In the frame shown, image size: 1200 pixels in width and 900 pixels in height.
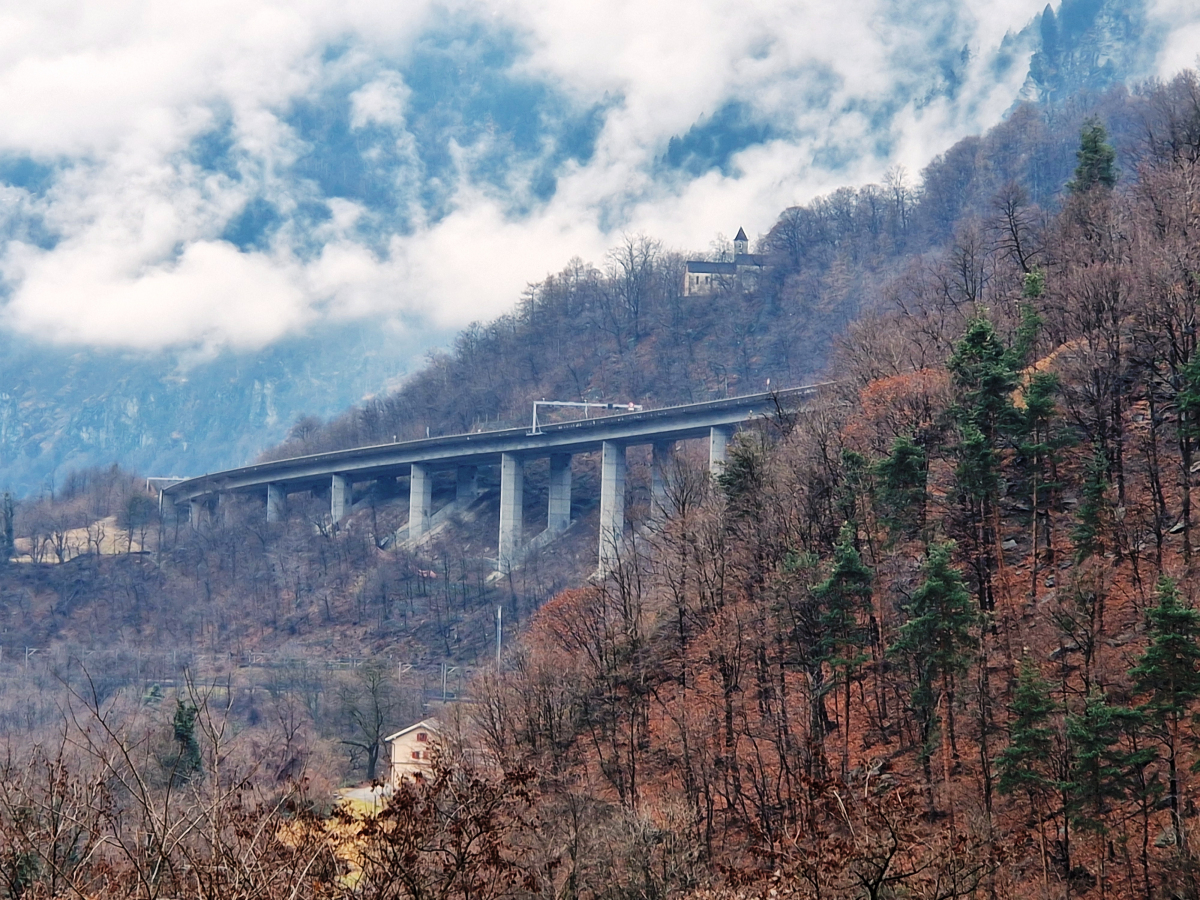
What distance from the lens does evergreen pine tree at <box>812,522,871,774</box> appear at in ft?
106

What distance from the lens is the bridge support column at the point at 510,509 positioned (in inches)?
3984

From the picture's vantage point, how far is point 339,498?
401 ft

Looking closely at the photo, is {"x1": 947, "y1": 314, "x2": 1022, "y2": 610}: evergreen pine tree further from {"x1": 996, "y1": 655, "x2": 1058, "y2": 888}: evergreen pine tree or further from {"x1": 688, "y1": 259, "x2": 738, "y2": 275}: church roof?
{"x1": 688, "y1": 259, "x2": 738, "y2": 275}: church roof

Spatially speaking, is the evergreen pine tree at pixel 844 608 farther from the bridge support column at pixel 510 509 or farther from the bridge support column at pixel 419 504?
the bridge support column at pixel 419 504

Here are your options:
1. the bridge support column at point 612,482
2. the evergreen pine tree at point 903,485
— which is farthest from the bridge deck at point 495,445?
the evergreen pine tree at point 903,485

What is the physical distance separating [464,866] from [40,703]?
78.0 m

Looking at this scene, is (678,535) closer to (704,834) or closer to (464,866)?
(704,834)

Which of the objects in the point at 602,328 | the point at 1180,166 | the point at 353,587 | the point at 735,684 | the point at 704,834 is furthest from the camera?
the point at 602,328

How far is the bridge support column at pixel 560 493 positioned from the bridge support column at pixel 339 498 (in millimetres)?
26599

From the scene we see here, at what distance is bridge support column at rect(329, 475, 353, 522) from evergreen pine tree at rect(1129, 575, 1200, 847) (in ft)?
340

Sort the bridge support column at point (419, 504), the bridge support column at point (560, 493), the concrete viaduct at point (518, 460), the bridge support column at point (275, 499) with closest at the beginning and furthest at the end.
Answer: the concrete viaduct at point (518, 460) → the bridge support column at point (560, 493) → the bridge support column at point (419, 504) → the bridge support column at point (275, 499)

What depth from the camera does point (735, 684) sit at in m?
34.7

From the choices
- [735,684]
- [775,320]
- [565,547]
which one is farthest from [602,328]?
[735,684]

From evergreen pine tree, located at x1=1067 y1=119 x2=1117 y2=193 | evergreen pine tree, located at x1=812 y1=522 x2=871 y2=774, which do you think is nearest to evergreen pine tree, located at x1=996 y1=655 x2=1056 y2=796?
A: evergreen pine tree, located at x1=812 y1=522 x2=871 y2=774
